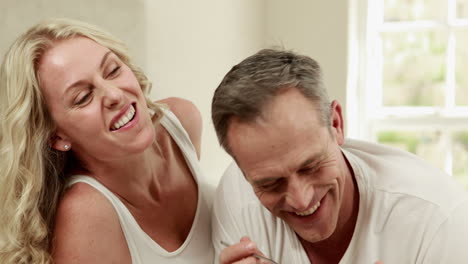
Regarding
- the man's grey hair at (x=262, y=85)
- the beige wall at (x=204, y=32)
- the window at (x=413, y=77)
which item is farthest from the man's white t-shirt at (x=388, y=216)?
the window at (x=413, y=77)

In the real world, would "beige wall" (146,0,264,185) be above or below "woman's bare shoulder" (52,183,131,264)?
above

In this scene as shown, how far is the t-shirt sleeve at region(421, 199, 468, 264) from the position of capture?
1.23 meters

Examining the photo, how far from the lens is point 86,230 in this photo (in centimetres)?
153

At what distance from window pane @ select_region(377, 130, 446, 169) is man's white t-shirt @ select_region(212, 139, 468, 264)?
6.44 feet

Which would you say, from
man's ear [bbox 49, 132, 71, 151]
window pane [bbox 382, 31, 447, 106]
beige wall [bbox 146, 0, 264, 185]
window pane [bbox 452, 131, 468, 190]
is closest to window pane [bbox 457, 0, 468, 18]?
window pane [bbox 382, 31, 447, 106]

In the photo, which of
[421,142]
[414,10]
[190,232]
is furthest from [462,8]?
[190,232]

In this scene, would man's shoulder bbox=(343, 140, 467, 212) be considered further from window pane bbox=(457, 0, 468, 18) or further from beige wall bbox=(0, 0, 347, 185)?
window pane bbox=(457, 0, 468, 18)

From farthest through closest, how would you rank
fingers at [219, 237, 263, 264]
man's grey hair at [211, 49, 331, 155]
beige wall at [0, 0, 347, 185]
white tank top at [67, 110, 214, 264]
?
beige wall at [0, 0, 347, 185] → white tank top at [67, 110, 214, 264] → fingers at [219, 237, 263, 264] → man's grey hair at [211, 49, 331, 155]

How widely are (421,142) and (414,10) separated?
0.69 m

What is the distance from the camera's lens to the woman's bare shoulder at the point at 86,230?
1520 millimetres

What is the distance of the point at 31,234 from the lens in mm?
1521

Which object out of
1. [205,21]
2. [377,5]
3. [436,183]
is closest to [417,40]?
[377,5]

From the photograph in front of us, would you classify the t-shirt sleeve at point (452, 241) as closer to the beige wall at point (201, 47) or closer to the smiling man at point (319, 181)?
the smiling man at point (319, 181)

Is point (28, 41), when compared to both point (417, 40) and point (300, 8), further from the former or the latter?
point (417, 40)
